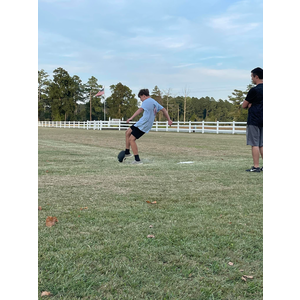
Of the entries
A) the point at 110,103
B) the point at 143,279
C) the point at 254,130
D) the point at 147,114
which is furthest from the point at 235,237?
the point at 110,103

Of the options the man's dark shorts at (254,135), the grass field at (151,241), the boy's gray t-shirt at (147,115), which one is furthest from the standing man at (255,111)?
the boy's gray t-shirt at (147,115)

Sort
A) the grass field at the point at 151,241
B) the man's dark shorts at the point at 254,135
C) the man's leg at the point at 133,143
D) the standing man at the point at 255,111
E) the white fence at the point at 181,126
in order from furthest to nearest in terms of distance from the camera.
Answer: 1. the white fence at the point at 181,126
2. the man's leg at the point at 133,143
3. the man's dark shorts at the point at 254,135
4. the standing man at the point at 255,111
5. the grass field at the point at 151,241

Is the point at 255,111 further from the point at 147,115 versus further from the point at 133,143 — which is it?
the point at 133,143

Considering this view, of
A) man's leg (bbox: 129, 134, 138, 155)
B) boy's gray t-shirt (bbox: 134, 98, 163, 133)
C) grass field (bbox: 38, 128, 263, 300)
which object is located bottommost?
grass field (bbox: 38, 128, 263, 300)

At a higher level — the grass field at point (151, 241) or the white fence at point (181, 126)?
the white fence at point (181, 126)

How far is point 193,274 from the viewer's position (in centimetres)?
229

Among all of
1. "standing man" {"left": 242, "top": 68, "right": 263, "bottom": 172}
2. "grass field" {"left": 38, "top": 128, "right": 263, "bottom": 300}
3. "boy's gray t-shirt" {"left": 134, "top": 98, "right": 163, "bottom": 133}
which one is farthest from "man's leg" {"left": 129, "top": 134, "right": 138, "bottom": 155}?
"grass field" {"left": 38, "top": 128, "right": 263, "bottom": 300}

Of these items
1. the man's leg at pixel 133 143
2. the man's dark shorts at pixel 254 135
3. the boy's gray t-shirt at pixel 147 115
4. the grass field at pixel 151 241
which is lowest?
the grass field at pixel 151 241

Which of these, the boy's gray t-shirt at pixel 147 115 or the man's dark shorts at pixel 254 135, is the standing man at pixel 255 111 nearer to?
the man's dark shorts at pixel 254 135

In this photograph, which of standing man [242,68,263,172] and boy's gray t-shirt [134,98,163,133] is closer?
standing man [242,68,263,172]

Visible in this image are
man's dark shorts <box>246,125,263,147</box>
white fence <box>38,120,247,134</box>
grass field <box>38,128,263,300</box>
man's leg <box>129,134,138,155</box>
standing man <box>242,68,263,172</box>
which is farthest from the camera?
white fence <box>38,120,247,134</box>

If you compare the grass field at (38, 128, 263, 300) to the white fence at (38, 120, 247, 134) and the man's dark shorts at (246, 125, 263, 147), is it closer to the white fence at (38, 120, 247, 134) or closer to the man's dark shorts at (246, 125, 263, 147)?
the man's dark shorts at (246, 125, 263, 147)
